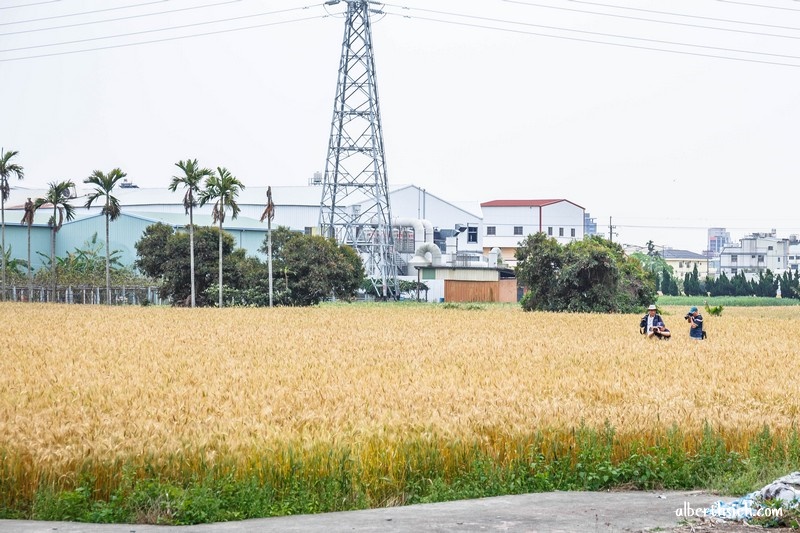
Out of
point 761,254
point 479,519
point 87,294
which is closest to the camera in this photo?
point 479,519

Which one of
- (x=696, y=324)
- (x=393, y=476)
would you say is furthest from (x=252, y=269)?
(x=393, y=476)

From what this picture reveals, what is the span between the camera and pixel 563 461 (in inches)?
592

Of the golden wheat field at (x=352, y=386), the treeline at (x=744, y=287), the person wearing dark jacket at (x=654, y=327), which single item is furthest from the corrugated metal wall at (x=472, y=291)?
the person wearing dark jacket at (x=654, y=327)

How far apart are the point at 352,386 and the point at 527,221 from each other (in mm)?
131818

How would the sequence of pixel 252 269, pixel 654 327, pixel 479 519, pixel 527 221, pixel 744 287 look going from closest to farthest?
pixel 479 519
pixel 654 327
pixel 252 269
pixel 744 287
pixel 527 221

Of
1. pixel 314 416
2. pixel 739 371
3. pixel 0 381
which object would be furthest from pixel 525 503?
pixel 739 371

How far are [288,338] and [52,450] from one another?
85.3 feet

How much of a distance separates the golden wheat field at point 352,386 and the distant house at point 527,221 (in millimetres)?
107459

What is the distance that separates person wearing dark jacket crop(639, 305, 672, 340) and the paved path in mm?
26228

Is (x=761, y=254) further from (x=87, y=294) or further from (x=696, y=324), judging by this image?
(x=696, y=324)

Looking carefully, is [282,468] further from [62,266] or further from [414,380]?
[62,266]

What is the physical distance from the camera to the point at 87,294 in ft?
316

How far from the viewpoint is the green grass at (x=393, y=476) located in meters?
12.9

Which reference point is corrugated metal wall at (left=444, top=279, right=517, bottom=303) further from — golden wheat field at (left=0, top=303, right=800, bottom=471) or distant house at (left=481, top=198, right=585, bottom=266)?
golden wheat field at (left=0, top=303, right=800, bottom=471)
